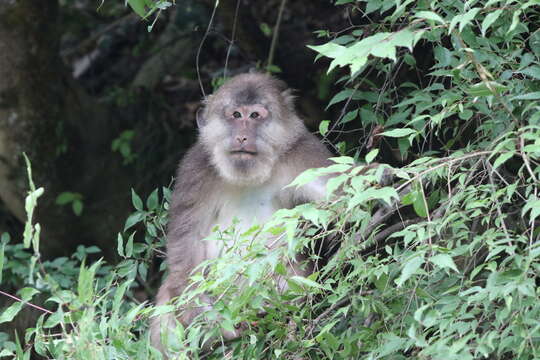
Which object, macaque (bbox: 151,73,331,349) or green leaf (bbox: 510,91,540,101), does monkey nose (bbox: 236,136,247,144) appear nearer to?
macaque (bbox: 151,73,331,349)

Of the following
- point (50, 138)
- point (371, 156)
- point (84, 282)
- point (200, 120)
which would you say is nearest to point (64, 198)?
point (50, 138)

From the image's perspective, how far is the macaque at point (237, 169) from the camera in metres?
4.50

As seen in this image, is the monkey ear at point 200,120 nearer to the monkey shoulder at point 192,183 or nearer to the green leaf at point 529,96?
the monkey shoulder at point 192,183

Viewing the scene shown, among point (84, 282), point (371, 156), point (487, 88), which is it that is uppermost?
point (487, 88)

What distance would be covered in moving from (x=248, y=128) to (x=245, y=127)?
2cm

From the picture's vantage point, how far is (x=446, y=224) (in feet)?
10.5

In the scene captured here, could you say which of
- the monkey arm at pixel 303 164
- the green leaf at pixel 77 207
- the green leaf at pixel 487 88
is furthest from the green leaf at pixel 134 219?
the green leaf at pixel 77 207

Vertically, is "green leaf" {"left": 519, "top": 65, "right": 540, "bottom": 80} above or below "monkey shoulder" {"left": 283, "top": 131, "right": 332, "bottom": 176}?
above

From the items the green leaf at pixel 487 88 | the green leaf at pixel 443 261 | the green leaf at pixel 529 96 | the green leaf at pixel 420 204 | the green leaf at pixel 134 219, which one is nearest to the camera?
the green leaf at pixel 443 261

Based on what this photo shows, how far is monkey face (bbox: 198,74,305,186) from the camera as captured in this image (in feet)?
14.7

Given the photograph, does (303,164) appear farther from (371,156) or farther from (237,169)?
(371,156)

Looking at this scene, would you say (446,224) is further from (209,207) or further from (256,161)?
(209,207)

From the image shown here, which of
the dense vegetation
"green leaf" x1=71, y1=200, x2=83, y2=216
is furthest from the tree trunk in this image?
the dense vegetation

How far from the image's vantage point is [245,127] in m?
4.52
